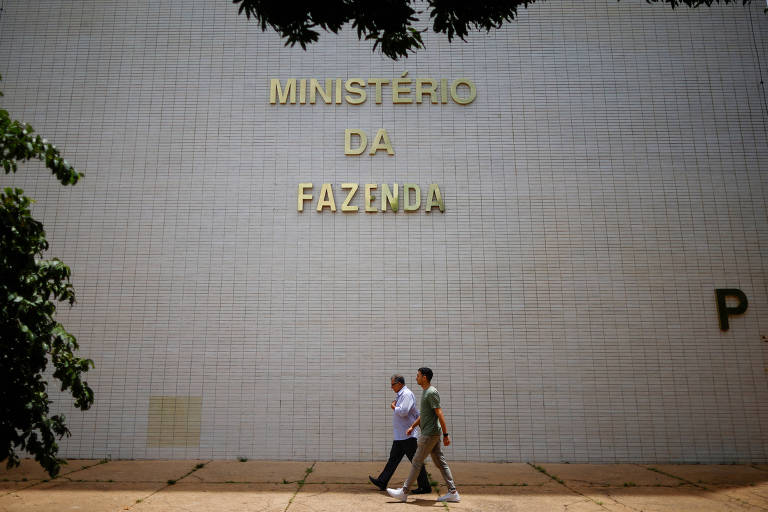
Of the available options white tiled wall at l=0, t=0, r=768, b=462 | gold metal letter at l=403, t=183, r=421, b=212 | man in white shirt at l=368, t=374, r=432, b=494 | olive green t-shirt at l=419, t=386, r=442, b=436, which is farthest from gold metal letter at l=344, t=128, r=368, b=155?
olive green t-shirt at l=419, t=386, r=442, b=436

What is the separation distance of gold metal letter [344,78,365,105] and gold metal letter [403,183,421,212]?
5.85ft

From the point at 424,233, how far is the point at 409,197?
676 millimetres

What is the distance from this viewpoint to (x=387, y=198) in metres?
9.22

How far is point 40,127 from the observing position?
376 inches

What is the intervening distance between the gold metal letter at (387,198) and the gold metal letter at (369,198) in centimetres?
14

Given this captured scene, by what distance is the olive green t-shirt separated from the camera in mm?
6020

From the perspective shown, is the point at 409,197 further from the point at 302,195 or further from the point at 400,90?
the point at 400,90

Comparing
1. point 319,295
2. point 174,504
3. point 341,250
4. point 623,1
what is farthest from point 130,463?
point 623,1

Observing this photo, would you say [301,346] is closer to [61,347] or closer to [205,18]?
[61,347]

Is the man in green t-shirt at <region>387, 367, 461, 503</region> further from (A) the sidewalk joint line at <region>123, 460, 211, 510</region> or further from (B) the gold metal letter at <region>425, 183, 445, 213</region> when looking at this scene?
(B) the gold metal letter at <region>425, 183, 445, 213</region>

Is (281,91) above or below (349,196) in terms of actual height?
above

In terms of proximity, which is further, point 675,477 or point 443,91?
point 443,91

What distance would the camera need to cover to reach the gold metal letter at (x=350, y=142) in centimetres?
939

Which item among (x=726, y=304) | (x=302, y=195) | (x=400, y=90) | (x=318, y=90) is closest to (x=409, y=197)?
(x=302, y=195)
